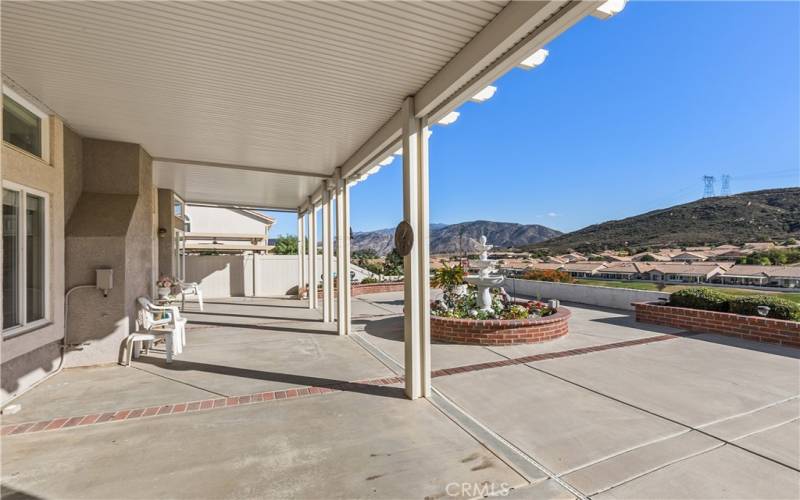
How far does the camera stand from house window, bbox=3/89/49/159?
13.2 ft

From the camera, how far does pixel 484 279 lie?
295 inches

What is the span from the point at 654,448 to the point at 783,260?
57.5ft

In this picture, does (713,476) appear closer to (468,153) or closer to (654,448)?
(654,448)

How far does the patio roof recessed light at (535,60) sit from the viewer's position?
3.28 m

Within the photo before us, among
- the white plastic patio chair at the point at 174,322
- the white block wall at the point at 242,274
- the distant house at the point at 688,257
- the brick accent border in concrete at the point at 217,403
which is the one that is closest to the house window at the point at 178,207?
the white block wall at the point at 242,274

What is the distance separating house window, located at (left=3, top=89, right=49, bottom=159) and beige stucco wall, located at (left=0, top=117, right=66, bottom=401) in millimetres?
97

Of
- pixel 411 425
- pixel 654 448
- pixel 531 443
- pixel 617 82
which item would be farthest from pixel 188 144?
pixel 617 82

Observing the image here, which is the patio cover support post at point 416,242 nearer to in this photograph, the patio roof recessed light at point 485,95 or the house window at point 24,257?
the patio roof recessed light at point 485,95

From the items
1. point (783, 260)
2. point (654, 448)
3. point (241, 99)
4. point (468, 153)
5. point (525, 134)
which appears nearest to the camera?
point (654, 448)

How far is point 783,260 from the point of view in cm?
1452

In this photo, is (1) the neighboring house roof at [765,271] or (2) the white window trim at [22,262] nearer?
(2) the white window trim at [22,262]

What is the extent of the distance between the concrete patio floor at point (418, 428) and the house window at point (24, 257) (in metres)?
0.93

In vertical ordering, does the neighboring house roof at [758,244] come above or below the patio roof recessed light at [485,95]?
below

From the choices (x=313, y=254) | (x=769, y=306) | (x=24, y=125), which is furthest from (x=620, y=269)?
(x=24, y=125)
